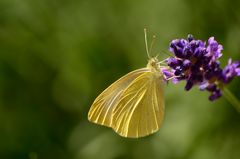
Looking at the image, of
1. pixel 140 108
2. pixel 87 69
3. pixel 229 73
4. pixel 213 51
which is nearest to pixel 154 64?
pixel 140 108

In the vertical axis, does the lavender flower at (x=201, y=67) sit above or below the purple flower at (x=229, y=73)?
above

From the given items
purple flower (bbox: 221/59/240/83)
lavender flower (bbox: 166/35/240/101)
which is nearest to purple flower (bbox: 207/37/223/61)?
lavender flower (bbox: 166/35/240/101)

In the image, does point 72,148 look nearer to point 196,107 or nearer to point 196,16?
point 196,107

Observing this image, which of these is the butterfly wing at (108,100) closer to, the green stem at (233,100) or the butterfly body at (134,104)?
the butterfly body at (134,104)

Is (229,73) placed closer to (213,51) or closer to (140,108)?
(213,51)

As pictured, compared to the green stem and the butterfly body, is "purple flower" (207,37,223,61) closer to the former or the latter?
the green stem

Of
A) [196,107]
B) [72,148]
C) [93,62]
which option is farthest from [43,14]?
[196,107]

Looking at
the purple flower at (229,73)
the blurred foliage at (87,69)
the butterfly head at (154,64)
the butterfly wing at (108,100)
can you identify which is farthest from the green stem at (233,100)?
the blurred foliage at (87,69)
